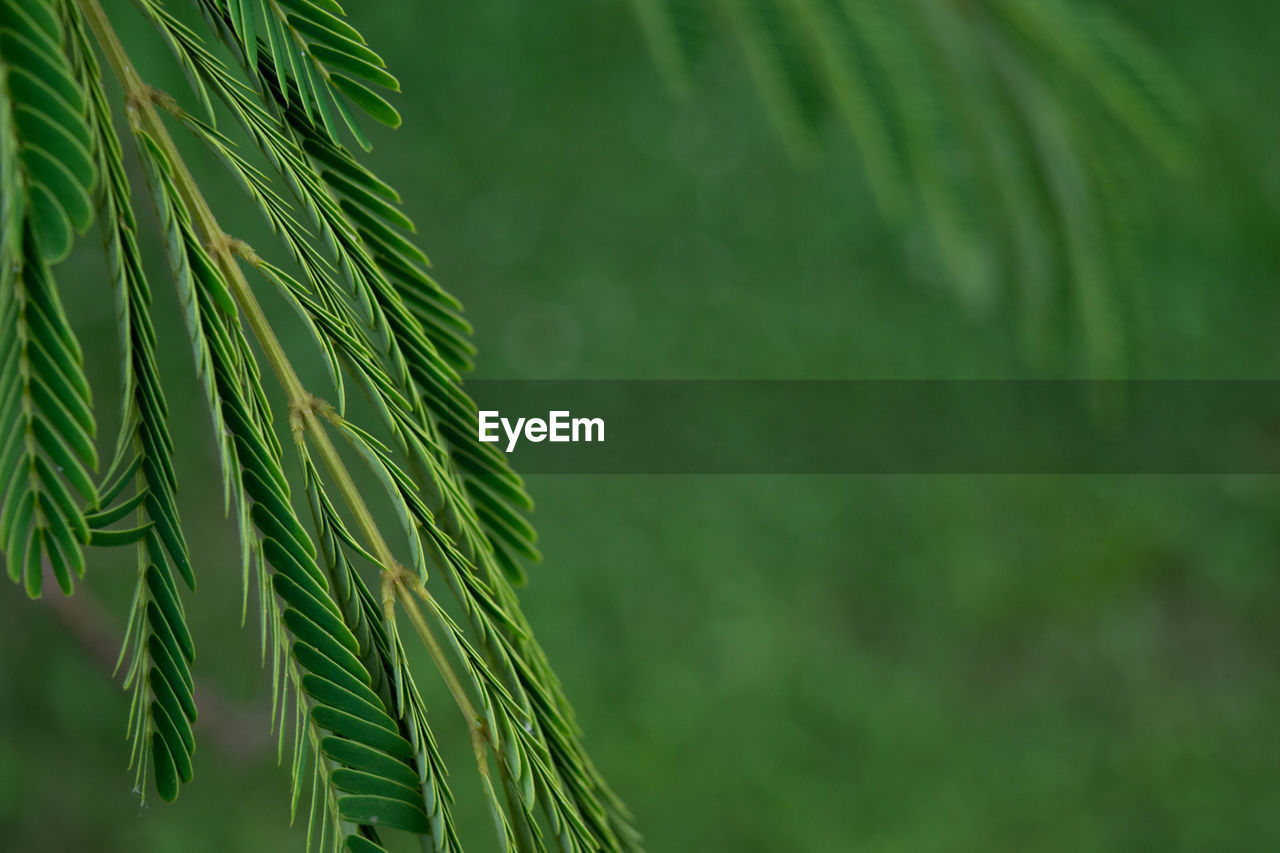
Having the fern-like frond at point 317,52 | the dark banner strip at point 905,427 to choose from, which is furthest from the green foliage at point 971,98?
the dark banner strip at point 905,427

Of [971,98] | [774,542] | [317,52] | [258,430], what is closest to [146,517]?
[258,430]

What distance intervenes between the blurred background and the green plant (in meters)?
1.53

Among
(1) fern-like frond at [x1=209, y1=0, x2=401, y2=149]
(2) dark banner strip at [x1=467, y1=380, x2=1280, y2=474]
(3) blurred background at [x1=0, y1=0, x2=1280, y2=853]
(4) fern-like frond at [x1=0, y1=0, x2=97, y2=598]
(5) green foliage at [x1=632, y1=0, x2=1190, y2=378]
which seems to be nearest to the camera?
(4) fern-like frond at [x1=0, y1=0, x2=97, y2=598]

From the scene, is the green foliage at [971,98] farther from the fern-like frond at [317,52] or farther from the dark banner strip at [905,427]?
the dark banner strip at [905,427]

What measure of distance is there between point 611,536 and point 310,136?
2.59 metres

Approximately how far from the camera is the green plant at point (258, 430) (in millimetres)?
425

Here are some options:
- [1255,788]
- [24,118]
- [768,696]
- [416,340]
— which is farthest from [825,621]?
[24,118]

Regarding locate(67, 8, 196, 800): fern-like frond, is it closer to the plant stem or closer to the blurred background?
the plant stem

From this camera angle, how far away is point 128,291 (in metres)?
0.48

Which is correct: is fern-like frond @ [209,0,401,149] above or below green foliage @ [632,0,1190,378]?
below

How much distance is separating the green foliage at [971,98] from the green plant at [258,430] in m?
0.48

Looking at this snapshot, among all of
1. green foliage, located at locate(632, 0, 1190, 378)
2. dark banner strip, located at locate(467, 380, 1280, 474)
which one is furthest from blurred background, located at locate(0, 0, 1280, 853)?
green foliage, located at locate(632, 0, 1190, 378)

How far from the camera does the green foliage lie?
0.92 m

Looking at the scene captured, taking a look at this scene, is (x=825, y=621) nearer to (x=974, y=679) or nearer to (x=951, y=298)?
(x=974, y=679)
